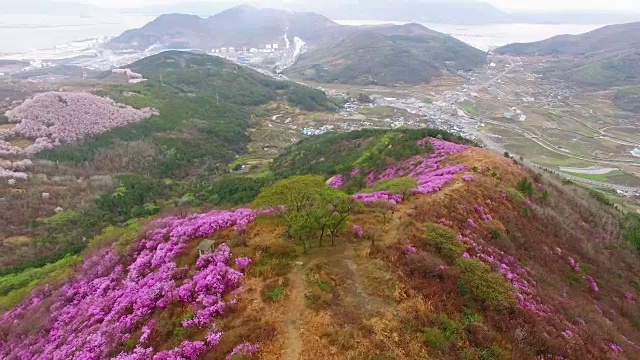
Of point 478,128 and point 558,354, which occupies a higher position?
point 558,354

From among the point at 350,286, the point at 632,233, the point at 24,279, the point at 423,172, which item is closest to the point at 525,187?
the point at 423,172

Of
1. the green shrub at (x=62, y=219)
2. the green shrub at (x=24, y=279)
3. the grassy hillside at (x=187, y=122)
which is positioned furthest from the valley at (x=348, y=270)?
the grassy hillside at (x=187, y=122)

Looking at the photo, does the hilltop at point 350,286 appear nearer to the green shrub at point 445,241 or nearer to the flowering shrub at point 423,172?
the green shrub at point 445,241

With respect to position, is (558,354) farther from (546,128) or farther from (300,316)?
(546,128)

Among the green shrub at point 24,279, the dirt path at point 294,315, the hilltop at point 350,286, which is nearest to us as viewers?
the dirt path at point 294,315

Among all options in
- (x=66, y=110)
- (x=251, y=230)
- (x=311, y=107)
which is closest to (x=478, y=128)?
(x=311, y=107)

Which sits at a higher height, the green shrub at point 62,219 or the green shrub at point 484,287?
the green shrub at point 484,287
